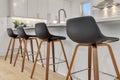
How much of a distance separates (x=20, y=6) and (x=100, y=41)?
4231 mm

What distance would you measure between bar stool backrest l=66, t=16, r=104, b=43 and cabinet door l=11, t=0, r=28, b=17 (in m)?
3.81

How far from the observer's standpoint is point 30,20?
19.1ft

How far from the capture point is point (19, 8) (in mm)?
5266

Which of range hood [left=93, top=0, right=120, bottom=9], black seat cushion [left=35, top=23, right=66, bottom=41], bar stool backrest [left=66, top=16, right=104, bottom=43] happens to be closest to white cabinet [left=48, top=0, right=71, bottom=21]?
range hood [left=93, top=0, right=120, bottom=9]

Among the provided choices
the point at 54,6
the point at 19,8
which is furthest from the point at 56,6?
the point at 19,8

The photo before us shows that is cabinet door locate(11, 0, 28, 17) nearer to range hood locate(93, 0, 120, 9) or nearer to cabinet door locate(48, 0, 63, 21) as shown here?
cabinet door locate(48, 0, 63, 21)

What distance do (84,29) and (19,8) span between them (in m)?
4.13

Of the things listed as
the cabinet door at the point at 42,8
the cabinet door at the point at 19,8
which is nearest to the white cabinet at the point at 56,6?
the cabinet door at the point at 42,8

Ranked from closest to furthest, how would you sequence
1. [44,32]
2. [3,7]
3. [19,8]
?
[44,32] < [3,7] < [19,8]

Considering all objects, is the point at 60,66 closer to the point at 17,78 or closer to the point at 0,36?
the point at 17,78

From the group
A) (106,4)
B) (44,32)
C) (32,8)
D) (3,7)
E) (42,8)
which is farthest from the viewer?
(42,8)

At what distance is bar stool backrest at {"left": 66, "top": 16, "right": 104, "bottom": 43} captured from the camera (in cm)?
146

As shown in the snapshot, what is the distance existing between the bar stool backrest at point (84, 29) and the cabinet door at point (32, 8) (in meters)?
4.12

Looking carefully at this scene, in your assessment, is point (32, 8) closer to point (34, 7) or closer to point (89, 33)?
point (34, 7)
